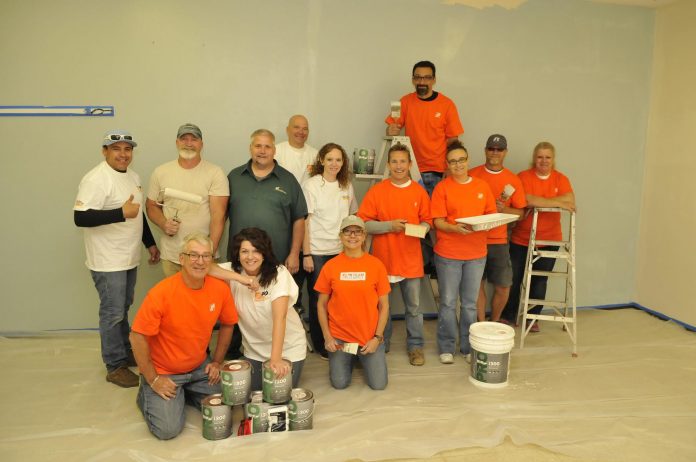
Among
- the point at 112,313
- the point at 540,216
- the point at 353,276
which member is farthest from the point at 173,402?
the point at 540,216

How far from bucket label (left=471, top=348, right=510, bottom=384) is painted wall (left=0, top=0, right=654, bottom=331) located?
196 centimetres

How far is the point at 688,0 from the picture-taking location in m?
4.33

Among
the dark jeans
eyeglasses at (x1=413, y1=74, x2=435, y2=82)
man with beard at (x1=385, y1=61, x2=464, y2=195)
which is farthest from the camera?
the dark jeans

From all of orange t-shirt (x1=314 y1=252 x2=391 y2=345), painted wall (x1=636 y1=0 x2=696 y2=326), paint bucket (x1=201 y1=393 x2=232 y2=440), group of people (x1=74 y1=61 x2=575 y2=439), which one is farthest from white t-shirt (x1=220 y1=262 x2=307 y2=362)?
painted wall (x1=636 y1=0 x2=696 y2=326)

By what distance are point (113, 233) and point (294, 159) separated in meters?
1.27

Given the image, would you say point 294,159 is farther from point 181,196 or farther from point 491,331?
point 491,331

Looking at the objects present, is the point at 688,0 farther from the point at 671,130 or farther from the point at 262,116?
the point at 262,116

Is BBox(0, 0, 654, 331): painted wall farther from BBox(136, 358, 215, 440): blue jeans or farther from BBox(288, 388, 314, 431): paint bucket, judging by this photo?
BBox(288, 388, 314, 431): paint bucket

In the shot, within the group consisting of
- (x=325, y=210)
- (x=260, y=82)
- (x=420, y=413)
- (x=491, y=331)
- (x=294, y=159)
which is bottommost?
(x=420, y=413)

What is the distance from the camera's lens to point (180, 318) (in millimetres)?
2607

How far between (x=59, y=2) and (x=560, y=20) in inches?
154

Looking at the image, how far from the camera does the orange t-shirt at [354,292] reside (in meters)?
3.12

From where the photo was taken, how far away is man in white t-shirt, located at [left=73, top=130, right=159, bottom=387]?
2963 millimetres

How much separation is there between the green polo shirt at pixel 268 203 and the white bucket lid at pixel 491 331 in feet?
4.22
